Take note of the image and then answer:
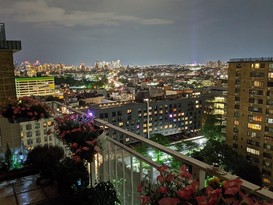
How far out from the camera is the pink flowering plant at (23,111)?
3.36 meters

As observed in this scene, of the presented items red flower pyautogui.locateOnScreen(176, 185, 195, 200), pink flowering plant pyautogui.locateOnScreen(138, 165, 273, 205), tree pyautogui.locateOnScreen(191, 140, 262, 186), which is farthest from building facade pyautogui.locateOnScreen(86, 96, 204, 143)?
red flower pyautogui.locateOnScreen(176, 185, 195, 200)

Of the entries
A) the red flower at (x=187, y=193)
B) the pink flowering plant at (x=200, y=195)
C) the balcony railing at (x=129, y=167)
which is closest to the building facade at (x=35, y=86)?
the balcony railing at (x=129, y=167)

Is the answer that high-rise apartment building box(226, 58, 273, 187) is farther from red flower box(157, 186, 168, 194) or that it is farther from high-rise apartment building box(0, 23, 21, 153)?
red flower box(157, 186, 168, 194)

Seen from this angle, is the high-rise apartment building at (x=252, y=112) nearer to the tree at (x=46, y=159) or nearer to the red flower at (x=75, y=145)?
the tree at (x=46, y=159)

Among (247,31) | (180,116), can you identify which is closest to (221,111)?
(180,116)

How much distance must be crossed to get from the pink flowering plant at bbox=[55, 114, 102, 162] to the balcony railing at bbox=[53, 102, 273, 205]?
0.40ft

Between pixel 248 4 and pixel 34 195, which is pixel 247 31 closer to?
pixel 248 4

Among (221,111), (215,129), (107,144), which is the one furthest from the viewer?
(221,111)

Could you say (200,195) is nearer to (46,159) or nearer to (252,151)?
(46,159)

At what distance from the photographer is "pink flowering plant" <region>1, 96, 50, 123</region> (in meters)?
3.36

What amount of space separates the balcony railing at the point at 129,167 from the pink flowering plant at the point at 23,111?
47 cm

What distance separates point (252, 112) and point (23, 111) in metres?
24.8

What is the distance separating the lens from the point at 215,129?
31.1 m

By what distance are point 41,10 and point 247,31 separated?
95126 millimetres
